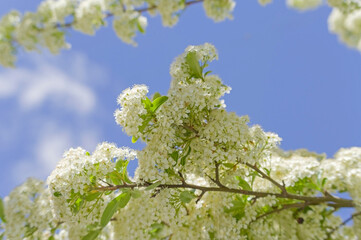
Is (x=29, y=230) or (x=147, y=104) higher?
(x=147, y=104)

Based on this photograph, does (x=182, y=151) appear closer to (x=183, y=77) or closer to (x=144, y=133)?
(x=144, y=133)

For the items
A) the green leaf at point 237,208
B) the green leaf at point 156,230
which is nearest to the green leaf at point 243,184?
the green leaf at point 237,208

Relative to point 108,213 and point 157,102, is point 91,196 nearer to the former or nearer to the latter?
point 108,213

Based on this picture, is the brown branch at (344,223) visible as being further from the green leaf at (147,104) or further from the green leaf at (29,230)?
the green leaf at (29,230)

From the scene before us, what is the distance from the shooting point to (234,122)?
96.5 inches


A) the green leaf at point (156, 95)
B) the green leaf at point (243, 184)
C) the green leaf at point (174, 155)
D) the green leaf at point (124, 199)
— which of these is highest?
the green leaf at point (156, 95)

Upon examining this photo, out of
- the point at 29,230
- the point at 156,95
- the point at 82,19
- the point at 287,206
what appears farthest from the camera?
the point at 82,19

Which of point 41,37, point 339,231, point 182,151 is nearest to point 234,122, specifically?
point 182,151

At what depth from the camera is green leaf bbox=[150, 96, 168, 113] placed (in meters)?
2.40

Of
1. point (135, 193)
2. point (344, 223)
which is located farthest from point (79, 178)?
point (344, 223)

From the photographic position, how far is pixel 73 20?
3.52 meters

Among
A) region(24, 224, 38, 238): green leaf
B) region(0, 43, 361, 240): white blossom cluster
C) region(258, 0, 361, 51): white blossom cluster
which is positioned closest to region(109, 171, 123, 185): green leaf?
region(0, 43, 361, 240): white blossom cluster

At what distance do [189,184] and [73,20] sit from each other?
88.7 inches

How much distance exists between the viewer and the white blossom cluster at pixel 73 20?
3.31 meters
